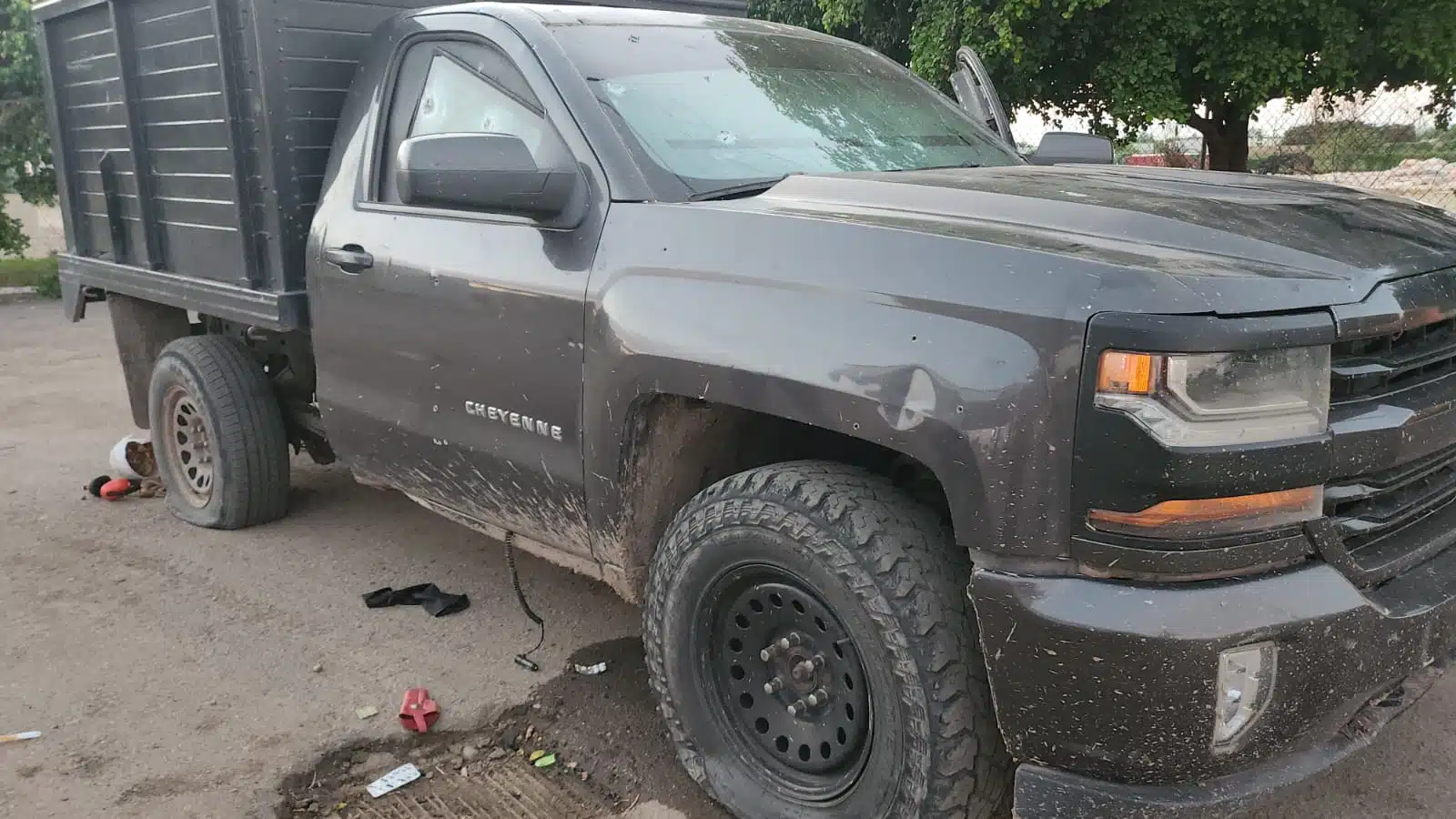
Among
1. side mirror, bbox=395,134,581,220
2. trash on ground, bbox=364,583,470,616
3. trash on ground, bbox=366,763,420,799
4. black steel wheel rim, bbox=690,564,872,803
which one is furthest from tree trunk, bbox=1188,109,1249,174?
trash on ground, bbox=366,763,420,799

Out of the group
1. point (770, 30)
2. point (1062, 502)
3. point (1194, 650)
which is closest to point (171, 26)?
point (770, 30)

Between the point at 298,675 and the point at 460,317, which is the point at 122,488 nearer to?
the point at 298,675

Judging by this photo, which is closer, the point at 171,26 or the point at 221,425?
the point at 171,26

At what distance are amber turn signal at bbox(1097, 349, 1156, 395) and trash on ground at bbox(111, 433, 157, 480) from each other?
16.3ft

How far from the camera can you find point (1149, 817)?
2076 mm

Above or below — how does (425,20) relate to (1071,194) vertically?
above

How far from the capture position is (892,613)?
2277mm

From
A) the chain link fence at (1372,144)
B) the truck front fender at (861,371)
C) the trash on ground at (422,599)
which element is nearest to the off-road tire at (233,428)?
the trash on ground at (422,599)

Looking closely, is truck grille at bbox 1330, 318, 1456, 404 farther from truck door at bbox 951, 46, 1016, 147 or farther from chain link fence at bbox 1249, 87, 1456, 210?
chain link fence at bbox 1249, 87, 1456, 210

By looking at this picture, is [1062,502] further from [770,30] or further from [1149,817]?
[770,30]

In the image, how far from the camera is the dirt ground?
9.70ft

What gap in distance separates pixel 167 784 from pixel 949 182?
250 centimetres

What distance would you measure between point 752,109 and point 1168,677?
1951 mm

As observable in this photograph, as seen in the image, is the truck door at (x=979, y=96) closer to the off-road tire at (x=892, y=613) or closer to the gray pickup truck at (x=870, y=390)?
the gray pickup truck at (x=870, y=390)
